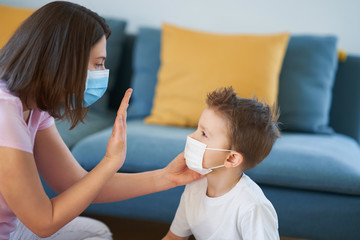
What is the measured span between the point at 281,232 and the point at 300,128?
718 millimetres

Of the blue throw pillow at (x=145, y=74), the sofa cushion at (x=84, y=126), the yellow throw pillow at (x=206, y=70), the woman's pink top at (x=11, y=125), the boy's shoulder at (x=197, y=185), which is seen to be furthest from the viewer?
the blue throw pillow at (x=145, y=74)

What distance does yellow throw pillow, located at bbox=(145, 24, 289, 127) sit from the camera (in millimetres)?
1986

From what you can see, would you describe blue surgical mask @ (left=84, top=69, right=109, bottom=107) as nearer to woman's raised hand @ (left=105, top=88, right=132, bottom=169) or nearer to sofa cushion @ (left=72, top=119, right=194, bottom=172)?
woman's raised hand @ (left=105, top=88, right=132, bottom=169)

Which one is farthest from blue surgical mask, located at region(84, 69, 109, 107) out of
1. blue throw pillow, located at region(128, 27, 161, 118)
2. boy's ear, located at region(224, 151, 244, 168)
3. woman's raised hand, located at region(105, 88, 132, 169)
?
blue throw pillow, located at region(128, 27, 161, 118)

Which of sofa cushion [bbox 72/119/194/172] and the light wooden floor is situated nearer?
sofa cushion [bbox 72/119/194/172]

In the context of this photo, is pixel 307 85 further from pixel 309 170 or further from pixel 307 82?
pixel 309 170

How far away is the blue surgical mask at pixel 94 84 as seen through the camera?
3.42 feet

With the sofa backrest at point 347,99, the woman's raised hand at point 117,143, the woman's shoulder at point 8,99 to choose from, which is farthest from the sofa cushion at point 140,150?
the sofa backrest at point 347,99

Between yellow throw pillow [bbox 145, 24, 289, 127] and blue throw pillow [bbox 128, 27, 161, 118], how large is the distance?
11cm

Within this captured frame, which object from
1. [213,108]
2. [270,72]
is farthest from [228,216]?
[270,72]

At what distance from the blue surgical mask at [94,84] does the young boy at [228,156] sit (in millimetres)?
292

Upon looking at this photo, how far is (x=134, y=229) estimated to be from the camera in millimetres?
1911

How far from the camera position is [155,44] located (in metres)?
2.27

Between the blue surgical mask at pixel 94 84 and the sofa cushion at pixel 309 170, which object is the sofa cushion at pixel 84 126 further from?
the sofa cushion at pixel 309 170
